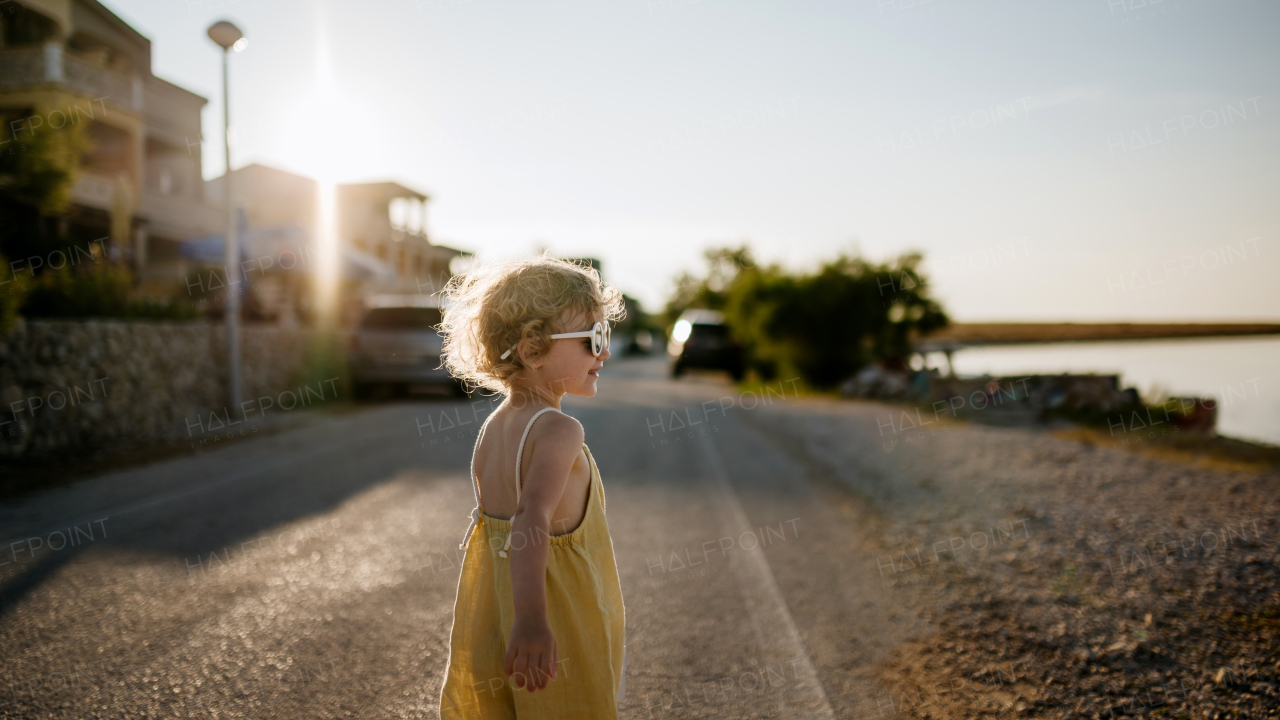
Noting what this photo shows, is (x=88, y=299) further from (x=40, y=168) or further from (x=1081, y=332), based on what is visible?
(x=1081, y=332)

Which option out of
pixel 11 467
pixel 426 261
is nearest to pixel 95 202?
pixel 11 467

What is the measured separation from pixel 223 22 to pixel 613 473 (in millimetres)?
8767

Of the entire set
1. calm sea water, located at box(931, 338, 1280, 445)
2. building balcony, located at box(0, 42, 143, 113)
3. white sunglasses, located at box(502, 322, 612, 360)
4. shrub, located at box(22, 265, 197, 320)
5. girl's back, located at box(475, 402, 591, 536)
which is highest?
building balcony, located at box(0, 42, 143, 113)

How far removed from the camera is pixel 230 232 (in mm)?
10922

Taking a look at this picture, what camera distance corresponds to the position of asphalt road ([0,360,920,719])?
2717mm

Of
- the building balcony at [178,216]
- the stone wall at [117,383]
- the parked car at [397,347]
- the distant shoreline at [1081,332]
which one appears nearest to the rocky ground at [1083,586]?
the distant shoreline at [1081,332]

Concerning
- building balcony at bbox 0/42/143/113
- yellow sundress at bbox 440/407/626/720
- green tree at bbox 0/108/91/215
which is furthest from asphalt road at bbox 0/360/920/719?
building balcony at bbox 0/42/143/113

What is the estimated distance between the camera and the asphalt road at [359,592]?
8.91ft

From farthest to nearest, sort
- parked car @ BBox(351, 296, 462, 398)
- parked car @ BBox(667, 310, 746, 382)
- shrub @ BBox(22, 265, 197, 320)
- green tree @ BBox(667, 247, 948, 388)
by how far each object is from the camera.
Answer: parked car @ BBox(667, 310, 746, 382)
green tree @ BBox(667, 247, 948, 388)
parked car @ BBox(351, 296, 462, 398)
shrub @ BBox(22, 265, 197, 320)

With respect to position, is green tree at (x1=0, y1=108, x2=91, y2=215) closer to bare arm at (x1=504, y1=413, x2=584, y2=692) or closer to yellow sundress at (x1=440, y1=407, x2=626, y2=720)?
yellow sundress at (x1=440, y1=407, x2=626, y2=720)

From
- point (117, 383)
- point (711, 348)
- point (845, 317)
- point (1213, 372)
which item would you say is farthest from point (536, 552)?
point (711, 348)

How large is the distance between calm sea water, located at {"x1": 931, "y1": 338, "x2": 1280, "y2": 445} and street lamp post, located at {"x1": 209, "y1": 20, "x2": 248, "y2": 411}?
12.9 m

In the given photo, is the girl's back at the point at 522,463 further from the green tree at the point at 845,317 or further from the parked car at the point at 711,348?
the parked car at the point at 711,348

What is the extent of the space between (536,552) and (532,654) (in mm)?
208
